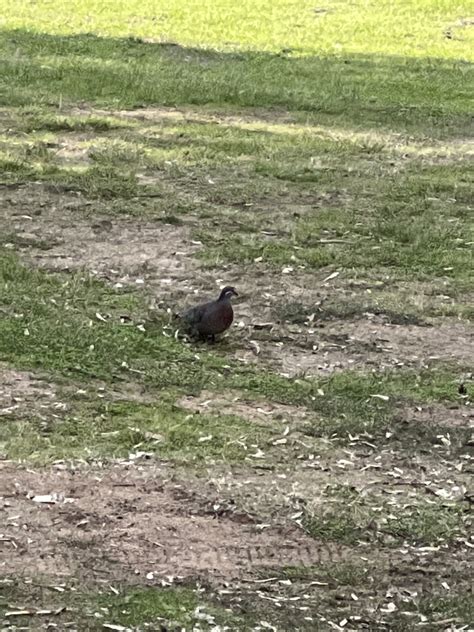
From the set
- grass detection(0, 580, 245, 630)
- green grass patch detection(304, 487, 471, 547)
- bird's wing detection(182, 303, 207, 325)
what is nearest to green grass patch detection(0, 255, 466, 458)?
bird's wing detection(182, 303, 207, 325)

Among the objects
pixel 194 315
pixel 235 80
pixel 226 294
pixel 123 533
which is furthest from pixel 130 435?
pixel 235 80

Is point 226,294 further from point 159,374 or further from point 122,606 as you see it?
point 122,606

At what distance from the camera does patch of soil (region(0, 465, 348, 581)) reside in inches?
173

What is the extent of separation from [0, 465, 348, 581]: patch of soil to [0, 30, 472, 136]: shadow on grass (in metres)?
7.98

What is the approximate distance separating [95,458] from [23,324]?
1.54m

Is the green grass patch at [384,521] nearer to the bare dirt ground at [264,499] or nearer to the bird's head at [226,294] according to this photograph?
the bare dirt ground at [264,499]

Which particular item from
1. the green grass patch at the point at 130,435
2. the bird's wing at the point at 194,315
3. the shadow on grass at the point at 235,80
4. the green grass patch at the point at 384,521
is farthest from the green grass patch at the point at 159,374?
the shadow on grass at the point at 235,80

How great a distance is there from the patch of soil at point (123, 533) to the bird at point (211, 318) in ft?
5.21

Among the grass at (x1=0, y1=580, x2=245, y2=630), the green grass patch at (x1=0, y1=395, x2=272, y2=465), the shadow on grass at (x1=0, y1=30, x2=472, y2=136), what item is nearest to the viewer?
the grass at (x1=0, y1=580, x2=245, y2=630)

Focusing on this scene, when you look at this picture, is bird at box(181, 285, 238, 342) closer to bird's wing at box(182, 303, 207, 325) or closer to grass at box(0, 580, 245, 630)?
bird's wing at box(182, 303, 207, 325)

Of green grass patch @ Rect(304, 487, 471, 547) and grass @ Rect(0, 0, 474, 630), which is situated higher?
grass @ Rect(0, 0, 474, 630)

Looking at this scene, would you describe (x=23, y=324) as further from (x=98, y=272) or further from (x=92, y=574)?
(x=92, y=574)

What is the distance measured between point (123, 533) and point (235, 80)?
9894 millimetres

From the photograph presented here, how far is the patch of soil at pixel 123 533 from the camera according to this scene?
4.39 meters
